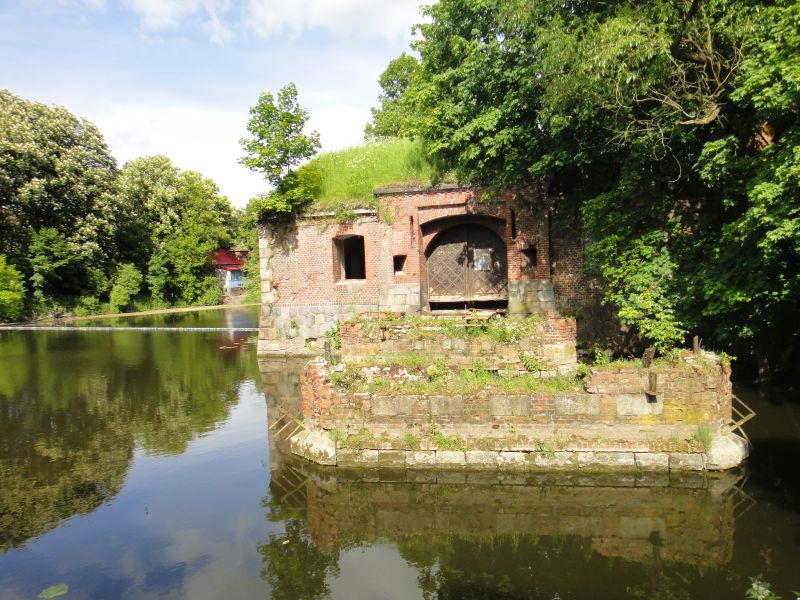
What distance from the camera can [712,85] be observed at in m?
9.62

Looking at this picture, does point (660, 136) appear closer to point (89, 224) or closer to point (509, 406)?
point (509, 406)

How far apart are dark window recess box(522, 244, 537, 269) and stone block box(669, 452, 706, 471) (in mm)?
8300

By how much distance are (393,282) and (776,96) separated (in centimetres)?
1107

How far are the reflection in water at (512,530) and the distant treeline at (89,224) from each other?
1216 inches

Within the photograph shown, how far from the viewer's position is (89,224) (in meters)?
35.2

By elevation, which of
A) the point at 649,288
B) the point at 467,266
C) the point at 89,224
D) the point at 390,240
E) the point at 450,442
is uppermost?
the point at 89,224

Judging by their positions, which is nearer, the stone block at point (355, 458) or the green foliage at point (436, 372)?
the stone block at point (355, 458)

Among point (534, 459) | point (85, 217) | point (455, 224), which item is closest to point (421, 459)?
point (534, 459)

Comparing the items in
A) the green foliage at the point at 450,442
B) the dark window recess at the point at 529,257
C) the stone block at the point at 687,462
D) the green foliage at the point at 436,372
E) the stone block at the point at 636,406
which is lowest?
the stone block at the point at 687,462

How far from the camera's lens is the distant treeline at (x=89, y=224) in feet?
106

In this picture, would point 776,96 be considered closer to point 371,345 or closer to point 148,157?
point 371,345

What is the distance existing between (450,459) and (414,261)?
363 inches

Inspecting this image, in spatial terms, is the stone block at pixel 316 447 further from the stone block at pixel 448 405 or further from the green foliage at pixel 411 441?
the stone block at pixel 448 405

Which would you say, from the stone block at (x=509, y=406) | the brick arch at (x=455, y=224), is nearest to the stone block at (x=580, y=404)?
the stone block at (x=509, y=406)
